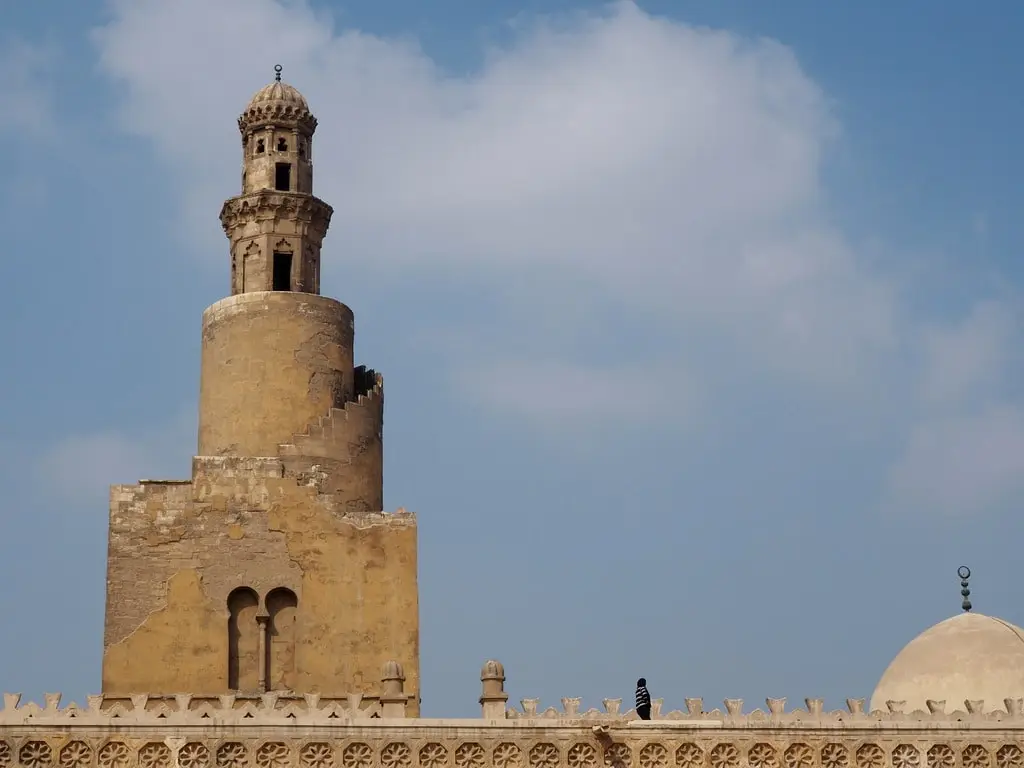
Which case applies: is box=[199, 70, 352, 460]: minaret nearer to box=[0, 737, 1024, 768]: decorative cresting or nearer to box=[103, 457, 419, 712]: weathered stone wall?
box=[103, 457, 419, 712]: weathered stone wall

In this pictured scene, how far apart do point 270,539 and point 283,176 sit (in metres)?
6.46

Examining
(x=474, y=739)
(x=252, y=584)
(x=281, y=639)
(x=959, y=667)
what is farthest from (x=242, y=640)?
(x=959, y=667)

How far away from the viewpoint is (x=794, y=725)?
69.8 feet

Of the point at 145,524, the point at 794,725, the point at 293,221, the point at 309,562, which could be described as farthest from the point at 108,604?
the point at 794,725

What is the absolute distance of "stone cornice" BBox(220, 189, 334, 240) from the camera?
28141mm

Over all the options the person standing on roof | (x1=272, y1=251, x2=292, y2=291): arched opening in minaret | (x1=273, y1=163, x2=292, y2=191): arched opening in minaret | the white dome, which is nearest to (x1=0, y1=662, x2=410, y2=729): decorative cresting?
the person standing on roof

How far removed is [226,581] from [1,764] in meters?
5.79

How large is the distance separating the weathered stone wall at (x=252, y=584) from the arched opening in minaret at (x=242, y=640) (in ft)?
0.07

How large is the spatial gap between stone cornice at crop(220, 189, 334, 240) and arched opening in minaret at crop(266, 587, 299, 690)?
247 inches

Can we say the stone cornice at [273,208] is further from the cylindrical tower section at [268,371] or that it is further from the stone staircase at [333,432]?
the stone staircase at [333,432]

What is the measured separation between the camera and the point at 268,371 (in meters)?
27.0

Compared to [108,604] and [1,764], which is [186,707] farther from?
[108,604]

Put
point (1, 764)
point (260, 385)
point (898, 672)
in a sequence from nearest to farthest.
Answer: point (1, 764) < point (898, 672) < point (260, 385)

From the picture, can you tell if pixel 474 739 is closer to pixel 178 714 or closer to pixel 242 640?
pixel 178 714
